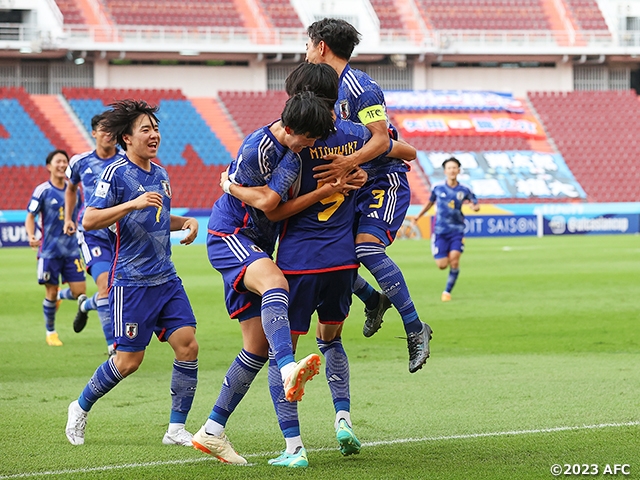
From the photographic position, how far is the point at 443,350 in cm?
955

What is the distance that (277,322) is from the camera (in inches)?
185

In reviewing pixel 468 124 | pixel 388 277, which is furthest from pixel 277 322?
pixel 468 124

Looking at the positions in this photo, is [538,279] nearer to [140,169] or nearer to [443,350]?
[443,350]

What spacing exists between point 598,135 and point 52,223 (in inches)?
1360

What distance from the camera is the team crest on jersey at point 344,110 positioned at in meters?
5.34

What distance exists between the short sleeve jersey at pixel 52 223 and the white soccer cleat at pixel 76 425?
5.34 metres

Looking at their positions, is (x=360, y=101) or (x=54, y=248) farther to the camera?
(x=54, y=248)

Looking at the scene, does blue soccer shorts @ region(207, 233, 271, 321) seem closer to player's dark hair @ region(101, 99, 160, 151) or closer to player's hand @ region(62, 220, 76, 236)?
player's dark hair @ region(101, 99, 160, 151)

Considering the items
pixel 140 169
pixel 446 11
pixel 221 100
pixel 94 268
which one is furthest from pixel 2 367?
pixel 446 11

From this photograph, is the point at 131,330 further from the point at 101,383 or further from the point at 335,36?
the point at 335,36

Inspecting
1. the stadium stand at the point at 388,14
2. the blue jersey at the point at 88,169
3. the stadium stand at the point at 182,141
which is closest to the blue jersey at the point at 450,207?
the blue jersey at the point at 88,169

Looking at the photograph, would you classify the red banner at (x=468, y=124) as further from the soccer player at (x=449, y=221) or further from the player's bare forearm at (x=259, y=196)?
the player's bare forearm at (x=259, y=196)

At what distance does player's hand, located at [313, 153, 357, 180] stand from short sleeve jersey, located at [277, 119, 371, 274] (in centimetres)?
4

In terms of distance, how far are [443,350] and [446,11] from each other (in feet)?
123
